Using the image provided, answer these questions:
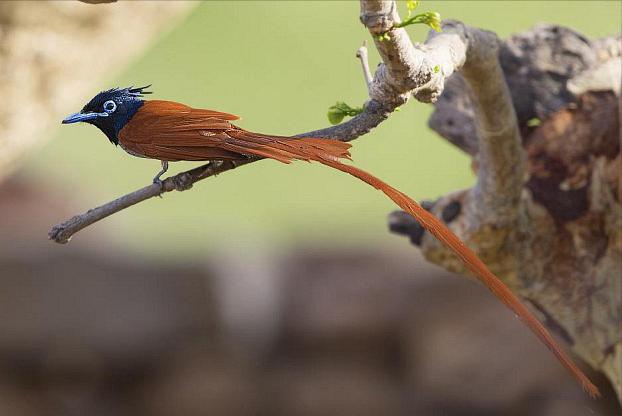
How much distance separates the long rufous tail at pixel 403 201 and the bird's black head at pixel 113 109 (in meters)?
0.19

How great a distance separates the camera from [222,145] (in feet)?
2.90

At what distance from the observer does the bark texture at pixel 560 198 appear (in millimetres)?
1664

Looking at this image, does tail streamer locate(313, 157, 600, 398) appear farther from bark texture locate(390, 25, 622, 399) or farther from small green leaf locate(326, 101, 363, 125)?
bark texture locate(390, 25, 622, 399)

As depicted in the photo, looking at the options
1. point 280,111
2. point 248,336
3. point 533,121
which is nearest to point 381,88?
point 533,121

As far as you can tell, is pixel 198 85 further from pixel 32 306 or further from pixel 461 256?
pixel 461 256

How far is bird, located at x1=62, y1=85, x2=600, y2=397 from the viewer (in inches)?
33.5

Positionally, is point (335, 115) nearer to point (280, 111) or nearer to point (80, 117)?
point (80, 117)

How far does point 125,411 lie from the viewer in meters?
3.18

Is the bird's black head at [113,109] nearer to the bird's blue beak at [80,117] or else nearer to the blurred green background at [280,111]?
the bird's blue beak at [80,117]

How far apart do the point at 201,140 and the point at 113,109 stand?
13cm

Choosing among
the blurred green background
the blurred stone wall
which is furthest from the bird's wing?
the blurred stone wall

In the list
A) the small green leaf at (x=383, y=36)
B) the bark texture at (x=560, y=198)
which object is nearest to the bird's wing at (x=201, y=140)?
the small green leaf at (x=383, y=36)

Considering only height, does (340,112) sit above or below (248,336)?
above

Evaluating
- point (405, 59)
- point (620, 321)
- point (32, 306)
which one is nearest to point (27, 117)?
point (405, 59)
